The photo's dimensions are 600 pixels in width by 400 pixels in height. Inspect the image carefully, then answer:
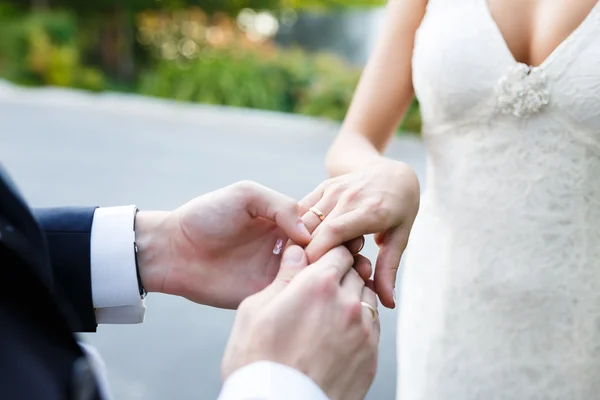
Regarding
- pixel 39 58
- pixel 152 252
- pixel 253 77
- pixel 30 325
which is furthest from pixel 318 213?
pixel 39 58

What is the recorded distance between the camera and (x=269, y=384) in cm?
82

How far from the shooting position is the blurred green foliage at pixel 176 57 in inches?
425

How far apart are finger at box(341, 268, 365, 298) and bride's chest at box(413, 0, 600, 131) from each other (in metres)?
0.61

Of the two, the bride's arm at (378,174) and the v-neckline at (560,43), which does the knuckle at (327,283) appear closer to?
the bride's arm at (378,174)

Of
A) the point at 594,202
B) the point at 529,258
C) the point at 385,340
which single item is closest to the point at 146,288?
the point at 529,258

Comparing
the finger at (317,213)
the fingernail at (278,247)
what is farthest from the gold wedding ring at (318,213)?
the fingernail at (278,247)

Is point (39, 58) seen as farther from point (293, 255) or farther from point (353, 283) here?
point (353, 283)

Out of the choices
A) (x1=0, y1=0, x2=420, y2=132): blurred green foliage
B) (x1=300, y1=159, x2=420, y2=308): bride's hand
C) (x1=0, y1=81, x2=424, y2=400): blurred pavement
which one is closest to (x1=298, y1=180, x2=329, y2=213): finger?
(x1=300, y1=159, x2=420, y2=308): bride's hand

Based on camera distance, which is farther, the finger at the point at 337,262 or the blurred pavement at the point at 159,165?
the blurred pavement at the point at 159,165

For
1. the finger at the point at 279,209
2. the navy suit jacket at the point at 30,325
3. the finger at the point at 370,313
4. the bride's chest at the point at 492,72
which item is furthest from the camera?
the bride's chest at the point at 492,72

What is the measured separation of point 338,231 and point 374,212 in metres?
0.08

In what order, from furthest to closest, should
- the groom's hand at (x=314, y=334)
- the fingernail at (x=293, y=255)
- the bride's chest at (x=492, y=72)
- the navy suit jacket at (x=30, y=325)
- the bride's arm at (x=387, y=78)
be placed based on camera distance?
the bride's arm at (x=387, y=78) → the bride's chest at (x=492, y=72) → the fingernail at (x=293, y=255) → the groom's hand at (x=314, y=334) → the navy suit jacket at (x=30, y=325)

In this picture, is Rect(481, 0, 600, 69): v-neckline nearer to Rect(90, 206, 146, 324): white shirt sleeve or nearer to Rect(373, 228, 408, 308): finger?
Rect(373, 228, 408, 308): finger

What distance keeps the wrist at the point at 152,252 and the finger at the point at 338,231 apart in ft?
1.01
